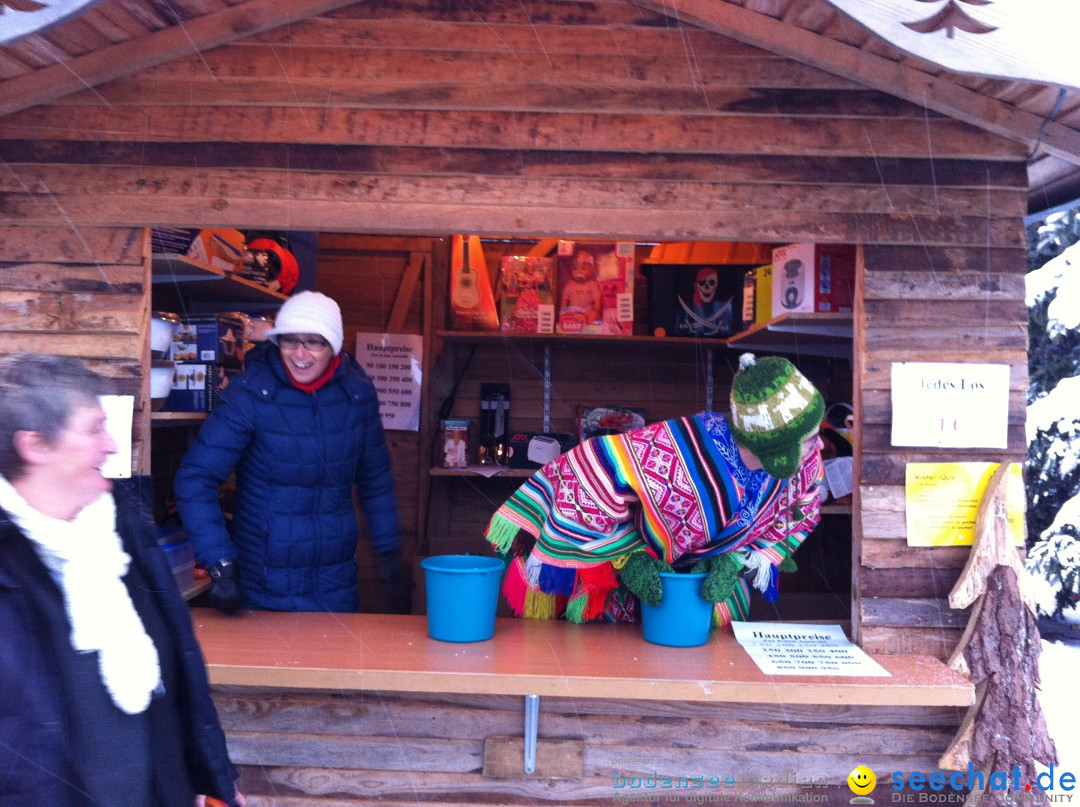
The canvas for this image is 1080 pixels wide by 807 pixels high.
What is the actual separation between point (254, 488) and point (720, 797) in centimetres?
185

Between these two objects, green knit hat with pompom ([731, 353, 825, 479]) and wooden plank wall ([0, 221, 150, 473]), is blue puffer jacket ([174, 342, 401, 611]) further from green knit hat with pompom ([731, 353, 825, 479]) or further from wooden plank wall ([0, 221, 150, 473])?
green knit hat with pompom ([731, 353, 825, 479])

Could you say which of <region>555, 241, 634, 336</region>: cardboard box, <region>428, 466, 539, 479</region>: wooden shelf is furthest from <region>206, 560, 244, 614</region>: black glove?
<region>555, 241, 634, 336</region>: cardboard box

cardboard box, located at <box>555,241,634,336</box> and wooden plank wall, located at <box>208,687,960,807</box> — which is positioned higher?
cardboard box, located at <box>555,241,634,336</box>

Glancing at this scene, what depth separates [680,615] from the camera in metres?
2.92

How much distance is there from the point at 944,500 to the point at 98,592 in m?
2.44

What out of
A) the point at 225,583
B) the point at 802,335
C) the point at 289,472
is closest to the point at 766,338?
the point at 802,335

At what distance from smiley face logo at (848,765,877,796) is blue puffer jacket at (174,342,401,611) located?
1.74 meters

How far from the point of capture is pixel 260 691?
2994 mm

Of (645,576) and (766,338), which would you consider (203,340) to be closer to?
(645,576)

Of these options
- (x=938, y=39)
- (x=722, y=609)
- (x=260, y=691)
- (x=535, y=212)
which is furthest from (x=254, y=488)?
(x=938, y=39)

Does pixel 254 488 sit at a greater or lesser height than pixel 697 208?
lesser

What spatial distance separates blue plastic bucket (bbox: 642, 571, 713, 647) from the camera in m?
2.88

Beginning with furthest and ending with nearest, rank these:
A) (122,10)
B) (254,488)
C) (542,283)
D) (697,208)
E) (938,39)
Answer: (542,283) → (254,488) → (697,208) → (122,10) → (938,39)

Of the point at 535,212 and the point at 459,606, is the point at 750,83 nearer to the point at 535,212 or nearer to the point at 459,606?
the point at 535,212
